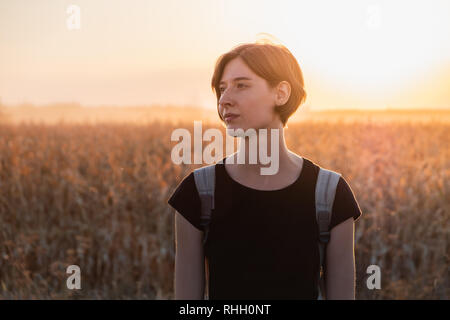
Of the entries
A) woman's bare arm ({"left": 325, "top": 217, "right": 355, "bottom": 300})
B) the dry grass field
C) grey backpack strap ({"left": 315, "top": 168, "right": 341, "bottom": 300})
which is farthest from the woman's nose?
the dry grass field

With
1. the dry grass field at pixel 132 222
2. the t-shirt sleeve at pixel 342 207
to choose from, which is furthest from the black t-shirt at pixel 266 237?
the dry grass field at pixel 132 222

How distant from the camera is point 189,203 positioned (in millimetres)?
1717

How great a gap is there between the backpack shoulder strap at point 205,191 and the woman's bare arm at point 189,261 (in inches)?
1.7

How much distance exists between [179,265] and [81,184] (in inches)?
191


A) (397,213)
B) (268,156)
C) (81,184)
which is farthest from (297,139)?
(268,156)

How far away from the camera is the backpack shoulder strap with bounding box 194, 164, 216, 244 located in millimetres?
1706

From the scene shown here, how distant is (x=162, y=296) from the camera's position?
496 centimetres

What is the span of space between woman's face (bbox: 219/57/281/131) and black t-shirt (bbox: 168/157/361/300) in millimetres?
256

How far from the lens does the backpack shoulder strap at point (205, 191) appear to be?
171 cm

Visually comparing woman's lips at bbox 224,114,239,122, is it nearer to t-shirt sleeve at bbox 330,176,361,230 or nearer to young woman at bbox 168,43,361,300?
young woman at bbox 168,43,361,300

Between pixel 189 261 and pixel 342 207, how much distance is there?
586mm

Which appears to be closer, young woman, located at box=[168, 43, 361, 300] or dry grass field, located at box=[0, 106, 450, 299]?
young woman, located at box=[168, 43, 361, 300]

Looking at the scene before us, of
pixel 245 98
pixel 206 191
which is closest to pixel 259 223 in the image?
pixel 206 191

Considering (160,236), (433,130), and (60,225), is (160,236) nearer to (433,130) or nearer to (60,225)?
(60,225)
